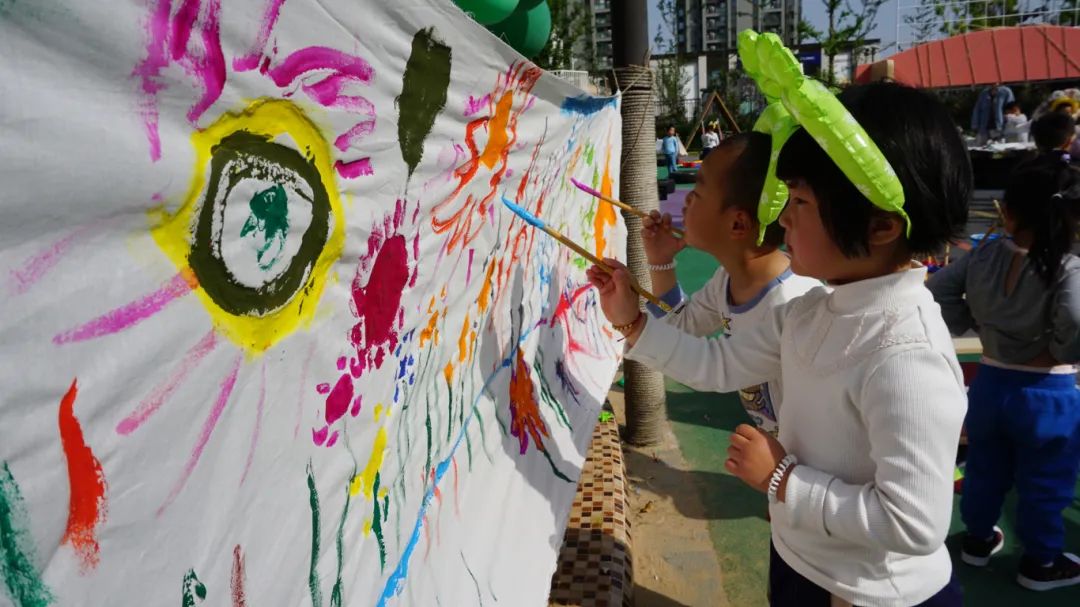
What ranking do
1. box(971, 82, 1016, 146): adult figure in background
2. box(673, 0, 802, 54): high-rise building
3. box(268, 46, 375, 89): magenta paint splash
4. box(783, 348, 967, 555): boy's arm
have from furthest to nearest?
box(673, 0, 802, 54): high-rise building < box(971, 82, 1016, 146): adult figure in background < box(783, 348, 967, 555): boy's arm < box(268, 46, 375, 89): magenta paint splash

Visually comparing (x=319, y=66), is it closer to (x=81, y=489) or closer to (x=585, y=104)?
(x=81, y=489)

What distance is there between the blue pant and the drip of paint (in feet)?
7.98

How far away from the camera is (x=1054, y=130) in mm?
4258

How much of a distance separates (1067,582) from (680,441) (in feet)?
5.09

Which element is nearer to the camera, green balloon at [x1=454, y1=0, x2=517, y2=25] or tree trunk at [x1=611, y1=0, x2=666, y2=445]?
green balloon at [x1=454, y1=0, x2=517, y2=25]

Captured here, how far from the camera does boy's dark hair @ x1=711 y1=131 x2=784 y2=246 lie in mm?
1710

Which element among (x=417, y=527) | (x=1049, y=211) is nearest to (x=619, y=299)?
(x=417, y=527)

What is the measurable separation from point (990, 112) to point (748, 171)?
13.9 metres

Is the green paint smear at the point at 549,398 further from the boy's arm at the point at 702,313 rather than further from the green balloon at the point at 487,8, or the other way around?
the green balloon at the point at 487,8

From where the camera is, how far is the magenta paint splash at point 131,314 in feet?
1.67

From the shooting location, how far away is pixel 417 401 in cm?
111

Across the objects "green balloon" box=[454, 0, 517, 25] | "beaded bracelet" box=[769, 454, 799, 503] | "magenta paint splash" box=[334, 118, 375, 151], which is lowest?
"beaded bracelet" box=[769, 454, 799, 503]

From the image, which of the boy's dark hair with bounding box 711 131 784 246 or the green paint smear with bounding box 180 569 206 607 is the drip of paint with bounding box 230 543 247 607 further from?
the boy's dark hair with bounding box 711 131 784 246

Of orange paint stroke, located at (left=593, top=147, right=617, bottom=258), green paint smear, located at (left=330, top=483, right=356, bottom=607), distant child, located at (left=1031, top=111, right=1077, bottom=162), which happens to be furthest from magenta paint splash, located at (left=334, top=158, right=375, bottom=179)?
distant child, located at (left=1031, top=111, right=1077, bottom=162)
